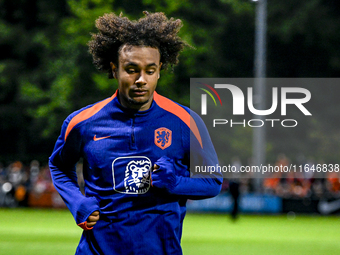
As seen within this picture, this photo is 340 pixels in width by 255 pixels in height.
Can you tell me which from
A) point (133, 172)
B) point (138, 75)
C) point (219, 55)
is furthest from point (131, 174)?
point (219, 55)

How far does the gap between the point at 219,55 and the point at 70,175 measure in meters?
35.2

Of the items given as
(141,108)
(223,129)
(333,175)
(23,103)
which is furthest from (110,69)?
(23,103)

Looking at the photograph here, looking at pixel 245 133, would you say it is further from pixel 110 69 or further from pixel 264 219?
pixel 110 69

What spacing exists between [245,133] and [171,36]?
34379mm

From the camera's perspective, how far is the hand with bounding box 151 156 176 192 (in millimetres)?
4066

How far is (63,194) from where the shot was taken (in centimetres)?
443

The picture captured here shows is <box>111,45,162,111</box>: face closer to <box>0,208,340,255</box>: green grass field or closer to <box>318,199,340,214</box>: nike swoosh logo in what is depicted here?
<box>0,208,340,255</box>: green grass field

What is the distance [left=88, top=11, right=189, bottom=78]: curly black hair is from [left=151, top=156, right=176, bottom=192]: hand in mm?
832

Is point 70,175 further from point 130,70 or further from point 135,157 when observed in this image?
point 130,70

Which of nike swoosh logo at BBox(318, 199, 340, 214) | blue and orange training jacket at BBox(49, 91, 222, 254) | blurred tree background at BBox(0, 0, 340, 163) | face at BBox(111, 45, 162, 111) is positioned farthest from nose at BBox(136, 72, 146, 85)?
blurred tree background at BBox(0, 0, 340, 163)

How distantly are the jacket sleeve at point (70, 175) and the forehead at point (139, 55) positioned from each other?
1.89 ft

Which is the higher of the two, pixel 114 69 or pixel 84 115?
pixel 114 69

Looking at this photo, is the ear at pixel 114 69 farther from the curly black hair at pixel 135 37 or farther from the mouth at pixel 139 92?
the mouth at pixel 139 92

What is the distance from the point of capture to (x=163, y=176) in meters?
4.07
